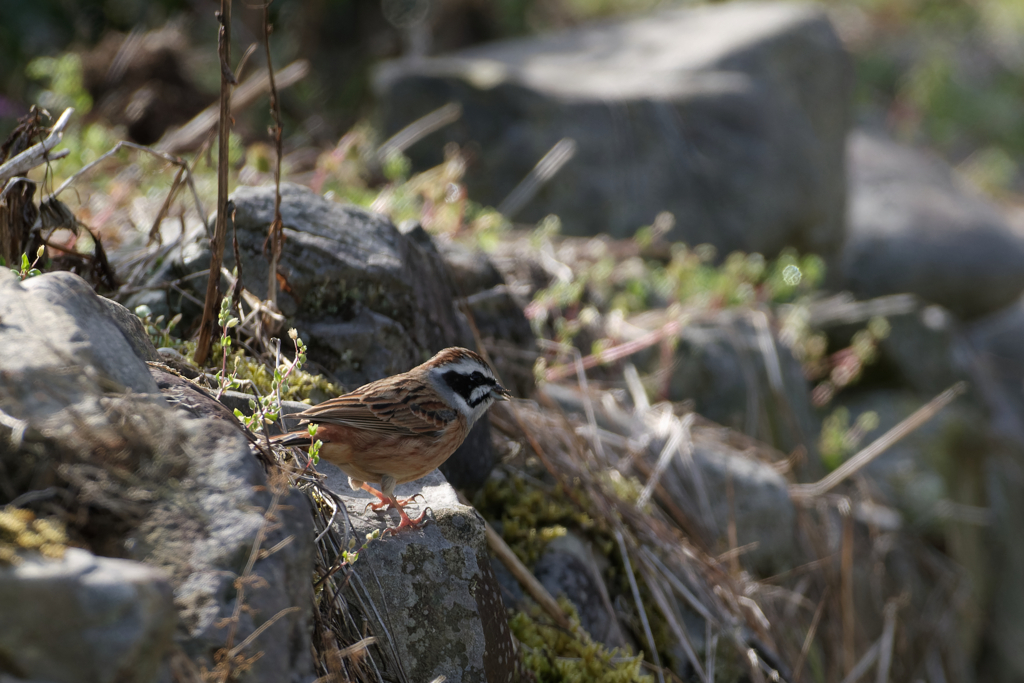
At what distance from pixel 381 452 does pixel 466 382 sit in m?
0.48

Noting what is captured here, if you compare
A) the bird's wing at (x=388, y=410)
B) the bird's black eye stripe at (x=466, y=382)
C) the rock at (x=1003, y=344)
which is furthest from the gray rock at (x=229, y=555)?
the rock at (x=1003, y=344)

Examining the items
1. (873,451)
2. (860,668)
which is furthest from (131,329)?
(860,668)

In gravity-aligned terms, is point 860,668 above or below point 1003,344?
above

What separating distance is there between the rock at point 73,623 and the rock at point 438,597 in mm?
982

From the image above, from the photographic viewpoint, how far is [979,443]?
8125 mm

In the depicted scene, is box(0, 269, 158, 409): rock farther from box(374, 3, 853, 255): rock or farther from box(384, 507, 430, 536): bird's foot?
box(374, 3, 853, 255): rock

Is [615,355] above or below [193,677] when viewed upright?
below

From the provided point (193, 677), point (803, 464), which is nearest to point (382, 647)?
point (193, 677)

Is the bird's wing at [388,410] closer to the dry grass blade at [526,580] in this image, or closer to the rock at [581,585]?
the dry grass blade at [526,580]

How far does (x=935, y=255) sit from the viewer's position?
31.2ft

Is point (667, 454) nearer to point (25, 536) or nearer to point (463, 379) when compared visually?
point (463, 379)

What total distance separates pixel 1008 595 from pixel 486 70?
7.05m

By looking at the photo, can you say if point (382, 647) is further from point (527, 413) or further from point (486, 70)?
point (486, 70)

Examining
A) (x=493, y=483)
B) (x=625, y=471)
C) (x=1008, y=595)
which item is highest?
(x=493, y=483)
